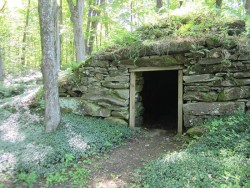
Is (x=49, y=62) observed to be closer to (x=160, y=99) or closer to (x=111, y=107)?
(x=111, y=107)

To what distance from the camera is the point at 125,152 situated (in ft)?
13.8

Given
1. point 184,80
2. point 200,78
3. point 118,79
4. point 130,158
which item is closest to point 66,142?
point 130,158

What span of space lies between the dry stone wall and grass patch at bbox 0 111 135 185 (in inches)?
21.9

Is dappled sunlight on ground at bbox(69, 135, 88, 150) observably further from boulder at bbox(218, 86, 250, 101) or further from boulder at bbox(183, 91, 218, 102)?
boulder at bbox(218, 86, 250, 101)

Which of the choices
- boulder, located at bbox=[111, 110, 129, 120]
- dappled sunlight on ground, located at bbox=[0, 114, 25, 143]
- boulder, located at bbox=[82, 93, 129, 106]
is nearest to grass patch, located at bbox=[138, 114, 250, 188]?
boulder, located at bbox=[111, 110, 129, 120]

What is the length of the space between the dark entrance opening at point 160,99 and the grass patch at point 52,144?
5.75 ft

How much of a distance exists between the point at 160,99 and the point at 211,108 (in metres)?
3.85

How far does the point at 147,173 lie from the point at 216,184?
3.37 feet

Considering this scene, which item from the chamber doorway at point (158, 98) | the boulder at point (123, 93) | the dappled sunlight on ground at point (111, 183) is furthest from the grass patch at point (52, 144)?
the chamber doorway at point (158, 98)

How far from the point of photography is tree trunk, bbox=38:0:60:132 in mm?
4055

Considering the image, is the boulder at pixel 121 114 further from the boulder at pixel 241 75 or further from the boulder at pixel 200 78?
the boulder at pixel 241 75

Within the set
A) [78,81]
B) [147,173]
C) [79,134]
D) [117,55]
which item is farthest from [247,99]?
[78,81]

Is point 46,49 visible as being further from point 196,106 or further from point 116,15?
point 116,15

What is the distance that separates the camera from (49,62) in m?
4.18
